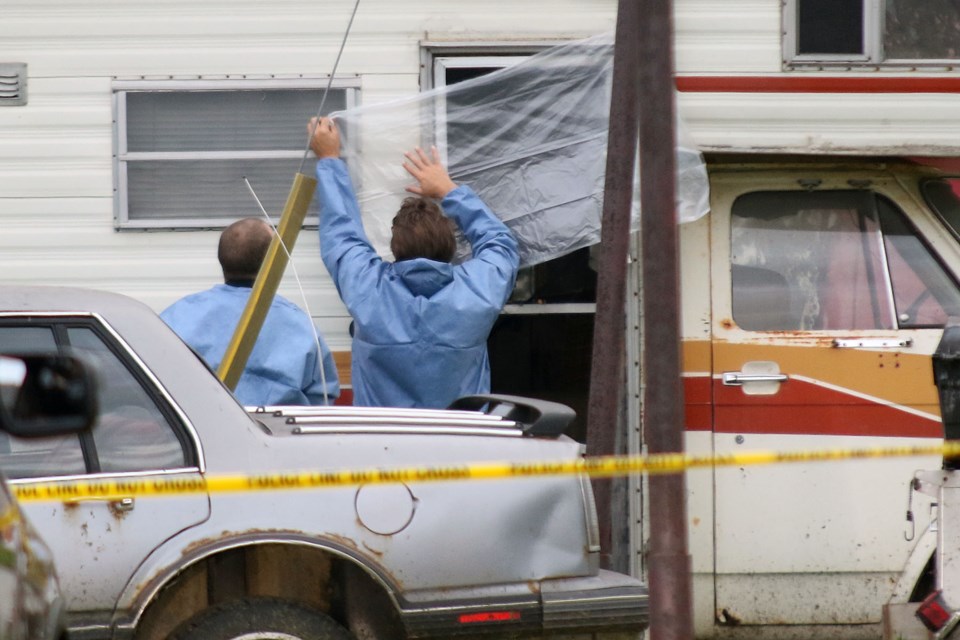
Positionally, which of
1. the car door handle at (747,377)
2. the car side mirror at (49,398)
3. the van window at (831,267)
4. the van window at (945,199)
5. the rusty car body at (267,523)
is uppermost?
the van window at (945,199)

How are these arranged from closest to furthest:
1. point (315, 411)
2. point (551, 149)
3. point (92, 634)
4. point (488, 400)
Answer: point (92, 634)
point (315, 411)
point (488, 400)
point (551, 149)

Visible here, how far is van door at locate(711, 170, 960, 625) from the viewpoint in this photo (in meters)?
5.68

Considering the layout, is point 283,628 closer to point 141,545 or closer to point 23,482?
point 141,545

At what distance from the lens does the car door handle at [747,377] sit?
5.73 meters

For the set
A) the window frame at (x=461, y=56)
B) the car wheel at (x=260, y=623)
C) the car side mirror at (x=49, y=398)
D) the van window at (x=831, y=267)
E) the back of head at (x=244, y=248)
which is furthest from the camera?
the van window at (x=831, y=267)

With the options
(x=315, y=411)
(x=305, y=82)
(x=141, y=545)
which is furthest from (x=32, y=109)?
(x=141, y=545)

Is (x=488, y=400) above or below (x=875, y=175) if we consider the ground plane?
below

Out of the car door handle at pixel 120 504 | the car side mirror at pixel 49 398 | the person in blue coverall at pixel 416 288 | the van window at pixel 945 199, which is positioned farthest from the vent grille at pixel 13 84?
the van window at pixel 945 199

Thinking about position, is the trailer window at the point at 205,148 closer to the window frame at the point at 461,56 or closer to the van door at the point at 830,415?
the window frame at the point at 461,56

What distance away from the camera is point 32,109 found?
18.3ft

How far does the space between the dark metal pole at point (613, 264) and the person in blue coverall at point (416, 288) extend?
39 centimetres

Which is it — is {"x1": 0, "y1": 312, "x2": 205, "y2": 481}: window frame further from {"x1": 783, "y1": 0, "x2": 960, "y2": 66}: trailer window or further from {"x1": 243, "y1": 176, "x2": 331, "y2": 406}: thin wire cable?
{"x1": 783, "y1": 0, "x2": 960, "y2": 66}: trailer window

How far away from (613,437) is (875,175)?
156cm

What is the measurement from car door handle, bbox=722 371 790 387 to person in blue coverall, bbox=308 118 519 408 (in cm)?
102
